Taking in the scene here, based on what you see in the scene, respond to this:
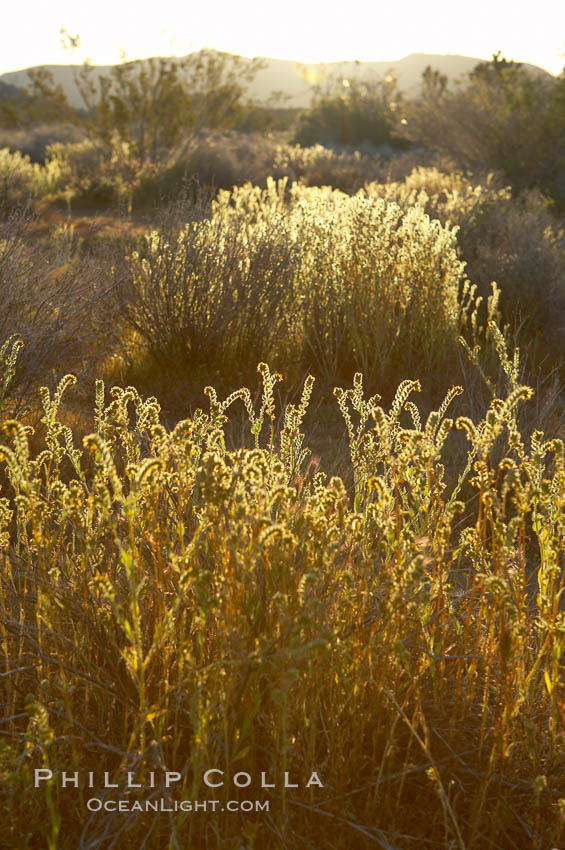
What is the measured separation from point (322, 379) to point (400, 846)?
3.91m

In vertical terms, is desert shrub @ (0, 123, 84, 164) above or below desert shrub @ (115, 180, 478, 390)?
above

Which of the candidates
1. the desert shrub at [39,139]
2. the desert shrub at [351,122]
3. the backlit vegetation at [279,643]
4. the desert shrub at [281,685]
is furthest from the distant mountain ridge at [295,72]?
the desert shrub at [281,685]

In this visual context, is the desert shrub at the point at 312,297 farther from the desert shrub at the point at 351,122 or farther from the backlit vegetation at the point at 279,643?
the desert shrub at the point at 351,122

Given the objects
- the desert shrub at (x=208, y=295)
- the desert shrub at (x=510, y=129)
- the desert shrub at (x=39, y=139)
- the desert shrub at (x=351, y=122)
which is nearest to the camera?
A: the desert shrub at (x=208, y=295)

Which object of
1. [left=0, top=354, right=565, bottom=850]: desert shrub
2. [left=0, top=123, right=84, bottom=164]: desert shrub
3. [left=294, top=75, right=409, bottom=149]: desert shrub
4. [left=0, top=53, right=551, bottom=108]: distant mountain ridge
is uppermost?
[left=0, top=53, right=551, bottom=108]: distant mountain ridge

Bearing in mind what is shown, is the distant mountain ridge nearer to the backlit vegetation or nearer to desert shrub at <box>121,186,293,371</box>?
desert shrub at <box>121,186,293,371</box>

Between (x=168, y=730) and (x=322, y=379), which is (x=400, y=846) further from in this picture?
(x=322, y=379)

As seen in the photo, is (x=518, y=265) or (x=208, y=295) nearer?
(x=208, y=295)

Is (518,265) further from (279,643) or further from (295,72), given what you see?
(295,72)

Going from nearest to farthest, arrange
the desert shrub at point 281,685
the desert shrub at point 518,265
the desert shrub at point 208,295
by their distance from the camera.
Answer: the desert shrub at point 281,685, the desert shrub at point 208,295, the desert shrub at point 518,265

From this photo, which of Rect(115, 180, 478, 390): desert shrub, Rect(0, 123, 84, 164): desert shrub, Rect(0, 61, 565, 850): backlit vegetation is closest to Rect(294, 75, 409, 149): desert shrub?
Rect(0, 123, 84, 164): desert shrub

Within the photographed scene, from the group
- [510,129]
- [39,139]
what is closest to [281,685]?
[510,129]

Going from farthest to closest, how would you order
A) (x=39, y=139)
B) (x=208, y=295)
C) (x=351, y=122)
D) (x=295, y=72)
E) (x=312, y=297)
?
1. (x=295, y=72)
2. (x=351, y=122)
3. (x=39, y=139)
4. (x=312, y=297)
5. (x=208, y=295)

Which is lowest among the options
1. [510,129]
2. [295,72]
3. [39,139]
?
[39,139]
